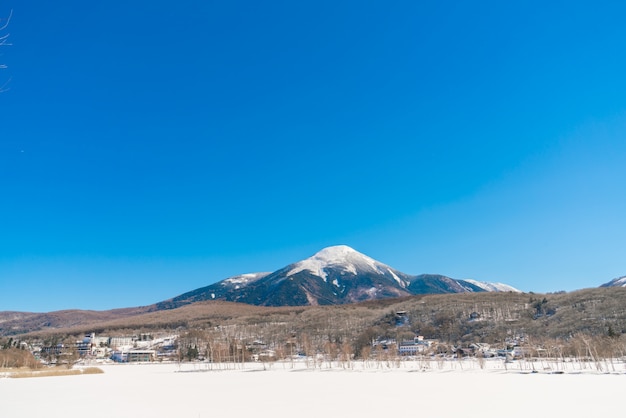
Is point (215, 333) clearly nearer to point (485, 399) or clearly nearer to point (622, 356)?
point (622, 356)

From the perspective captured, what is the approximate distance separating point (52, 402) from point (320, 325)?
114373mm

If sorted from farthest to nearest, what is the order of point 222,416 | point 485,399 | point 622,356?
point 622,356, point 485,399, point 222,416

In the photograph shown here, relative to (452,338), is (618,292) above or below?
above

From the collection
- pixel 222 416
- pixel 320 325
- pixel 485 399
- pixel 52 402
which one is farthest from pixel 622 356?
pixel 320 325

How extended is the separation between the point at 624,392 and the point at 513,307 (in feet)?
324

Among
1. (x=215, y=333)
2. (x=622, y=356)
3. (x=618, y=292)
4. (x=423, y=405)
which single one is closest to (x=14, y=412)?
(x=423, y=405)

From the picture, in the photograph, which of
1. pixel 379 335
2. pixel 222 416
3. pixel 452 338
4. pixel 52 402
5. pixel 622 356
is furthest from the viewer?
pixel 379 335

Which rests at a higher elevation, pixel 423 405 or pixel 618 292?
pixel 618 292

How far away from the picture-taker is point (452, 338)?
94062 mm

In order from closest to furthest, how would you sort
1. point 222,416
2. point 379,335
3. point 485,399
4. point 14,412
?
point 222,416 < point 14,412 < point 485,399 < point 379,335

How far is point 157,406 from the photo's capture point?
20281mm

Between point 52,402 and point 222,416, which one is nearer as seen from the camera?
point 222,416

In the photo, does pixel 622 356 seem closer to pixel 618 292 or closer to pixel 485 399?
pixel 485 399

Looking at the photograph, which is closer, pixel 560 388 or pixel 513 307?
pixel 560 388
